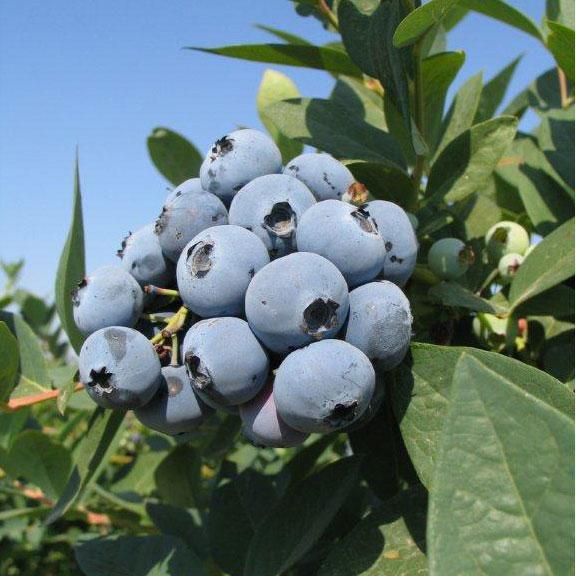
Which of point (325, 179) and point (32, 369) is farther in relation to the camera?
point (32, 369)

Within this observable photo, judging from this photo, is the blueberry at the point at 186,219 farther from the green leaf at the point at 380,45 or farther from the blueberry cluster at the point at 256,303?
the green leaf at the point at 380,45

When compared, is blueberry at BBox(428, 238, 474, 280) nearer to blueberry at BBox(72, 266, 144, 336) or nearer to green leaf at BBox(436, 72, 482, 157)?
green leaf at BBox(436, 72, 482, 157)

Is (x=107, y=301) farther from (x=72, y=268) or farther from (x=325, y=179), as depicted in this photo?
(x=325, y=179)

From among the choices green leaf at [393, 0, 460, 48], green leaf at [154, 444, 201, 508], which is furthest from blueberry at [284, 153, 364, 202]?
green leaf at [154, 444, 201, 508]

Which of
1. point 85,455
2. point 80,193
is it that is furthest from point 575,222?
point 85,455

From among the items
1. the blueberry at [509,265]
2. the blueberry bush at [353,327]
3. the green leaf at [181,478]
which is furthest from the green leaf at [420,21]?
the green leaf at [181,478]

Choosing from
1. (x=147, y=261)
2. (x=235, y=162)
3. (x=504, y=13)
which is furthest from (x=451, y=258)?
(x=504, y=13)

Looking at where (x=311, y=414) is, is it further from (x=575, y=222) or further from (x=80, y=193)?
(x=575, y=222)
